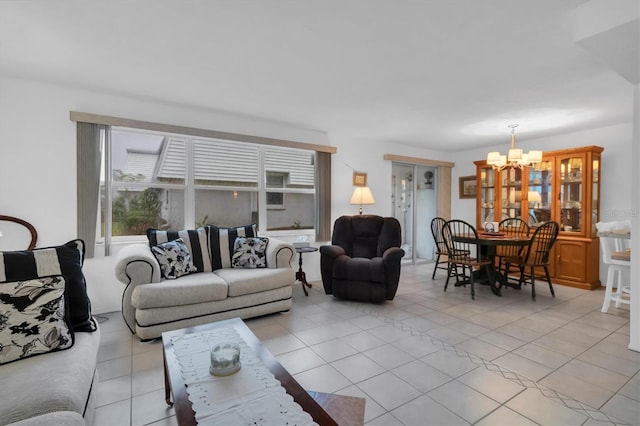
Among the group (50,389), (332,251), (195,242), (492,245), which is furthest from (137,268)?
(492,245)

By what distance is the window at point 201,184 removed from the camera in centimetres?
342

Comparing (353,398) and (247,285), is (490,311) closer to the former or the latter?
(353,398)

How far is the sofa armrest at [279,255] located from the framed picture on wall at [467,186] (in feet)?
13.7

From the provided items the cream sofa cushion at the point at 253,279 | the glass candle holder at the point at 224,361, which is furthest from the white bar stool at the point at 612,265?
the glass candle holder at the point at 224,361

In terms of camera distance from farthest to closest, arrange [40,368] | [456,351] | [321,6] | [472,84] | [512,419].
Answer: [472,84], [456,351], [321,6], [512,419], [40,368]

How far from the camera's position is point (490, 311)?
3.28m

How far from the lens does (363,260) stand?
3600 mm

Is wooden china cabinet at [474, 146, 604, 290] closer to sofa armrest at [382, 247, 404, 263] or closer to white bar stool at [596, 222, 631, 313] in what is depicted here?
white bar stool at [596, 222, 631, 313]

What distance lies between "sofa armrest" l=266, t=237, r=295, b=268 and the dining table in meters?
2.31

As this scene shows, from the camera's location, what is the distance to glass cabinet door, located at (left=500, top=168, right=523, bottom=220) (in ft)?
16.5

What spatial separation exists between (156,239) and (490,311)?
3.56m

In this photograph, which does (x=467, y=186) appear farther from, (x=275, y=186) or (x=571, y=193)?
(x=275, y=186)

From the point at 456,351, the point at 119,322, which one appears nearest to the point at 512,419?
the point at 456,351

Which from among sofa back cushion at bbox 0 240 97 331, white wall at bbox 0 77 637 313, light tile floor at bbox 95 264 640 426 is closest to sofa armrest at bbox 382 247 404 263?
light tile floor at bbox 95 264 640 426
